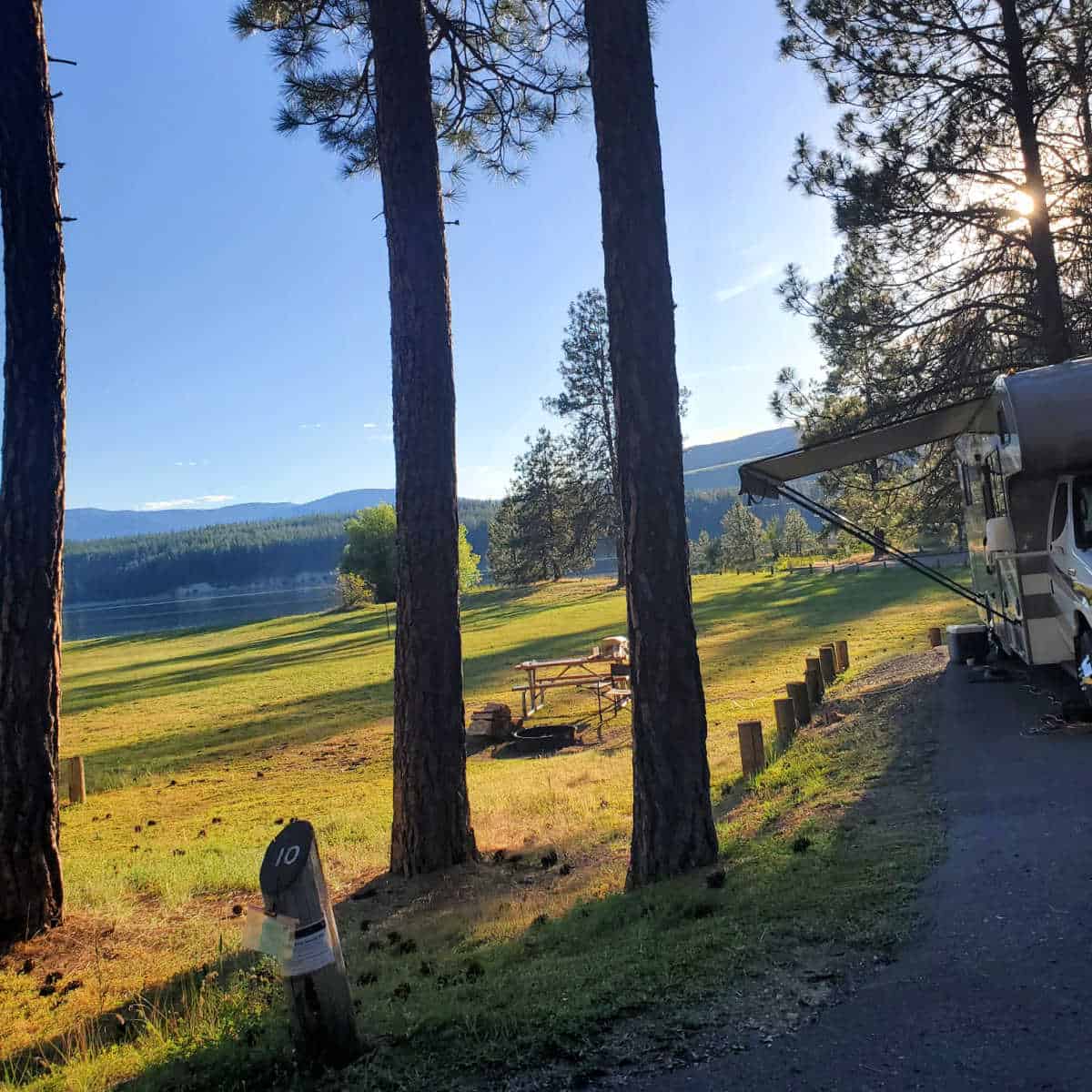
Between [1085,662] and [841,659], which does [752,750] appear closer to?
[1085,662]

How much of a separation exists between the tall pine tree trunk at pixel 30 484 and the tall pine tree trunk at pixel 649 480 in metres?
4.03

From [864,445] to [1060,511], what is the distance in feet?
8.17

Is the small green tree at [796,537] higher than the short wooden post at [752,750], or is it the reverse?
the small green tree at [796,537]

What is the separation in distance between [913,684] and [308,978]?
10129 mm

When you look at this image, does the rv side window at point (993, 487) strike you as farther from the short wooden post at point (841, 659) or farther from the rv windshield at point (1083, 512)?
the short wooden post at point (841, 659)

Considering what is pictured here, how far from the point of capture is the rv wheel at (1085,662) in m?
7.88

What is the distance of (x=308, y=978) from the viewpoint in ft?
10.7

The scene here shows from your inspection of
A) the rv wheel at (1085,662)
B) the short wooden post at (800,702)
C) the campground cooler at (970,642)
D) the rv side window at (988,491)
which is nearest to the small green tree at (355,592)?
the campground cooler at (970,642)

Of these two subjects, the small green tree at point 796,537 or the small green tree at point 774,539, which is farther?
the small green tree at point 774,539

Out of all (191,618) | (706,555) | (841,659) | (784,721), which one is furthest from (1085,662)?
(191,618)

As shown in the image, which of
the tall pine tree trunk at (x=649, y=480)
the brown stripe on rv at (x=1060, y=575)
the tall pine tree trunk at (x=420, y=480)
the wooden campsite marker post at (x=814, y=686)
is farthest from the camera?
the wooden campsite marker post at (x=814, y=686)

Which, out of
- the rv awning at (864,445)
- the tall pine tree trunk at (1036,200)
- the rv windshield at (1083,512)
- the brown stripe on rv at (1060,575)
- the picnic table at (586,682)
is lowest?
the picnic table at (586,682)

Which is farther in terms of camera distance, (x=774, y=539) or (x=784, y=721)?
(x=774, y=539)

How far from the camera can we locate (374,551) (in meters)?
63.8
